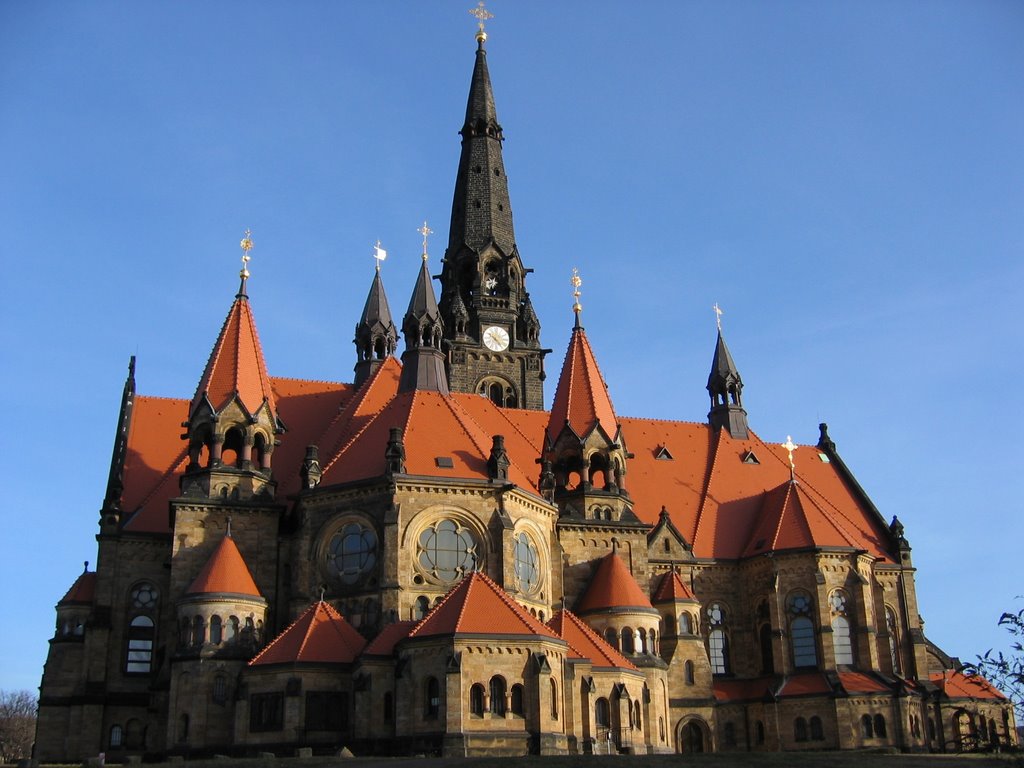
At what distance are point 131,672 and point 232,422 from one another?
11558 mm

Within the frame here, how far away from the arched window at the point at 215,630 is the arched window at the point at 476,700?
10991 millimetres

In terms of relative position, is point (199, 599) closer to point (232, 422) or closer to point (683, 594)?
point (232, 422)

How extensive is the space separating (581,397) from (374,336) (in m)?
17.9

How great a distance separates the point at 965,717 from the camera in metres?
59.7

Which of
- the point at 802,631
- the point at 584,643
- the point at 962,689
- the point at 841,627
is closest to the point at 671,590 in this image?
the point at 802,631

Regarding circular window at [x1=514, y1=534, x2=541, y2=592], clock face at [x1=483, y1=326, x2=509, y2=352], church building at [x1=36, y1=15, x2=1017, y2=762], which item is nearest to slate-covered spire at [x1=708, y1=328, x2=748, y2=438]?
church building at [x1=36, y1=15, x2=1017, y2=762]

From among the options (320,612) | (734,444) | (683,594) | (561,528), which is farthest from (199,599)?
(734,444)

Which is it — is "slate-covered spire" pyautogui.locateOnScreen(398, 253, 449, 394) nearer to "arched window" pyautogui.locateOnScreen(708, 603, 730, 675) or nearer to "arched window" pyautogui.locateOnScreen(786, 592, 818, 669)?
"arched window" pyautogui.locateOnScreen(708, 603, 730, 675)

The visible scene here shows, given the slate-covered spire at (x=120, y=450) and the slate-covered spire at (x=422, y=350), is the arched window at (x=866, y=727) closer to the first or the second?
the slate-covered spire at (x=422, y=350)

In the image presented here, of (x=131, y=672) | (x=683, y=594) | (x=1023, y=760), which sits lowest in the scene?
(x=1023, y=760)

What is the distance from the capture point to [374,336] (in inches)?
2827

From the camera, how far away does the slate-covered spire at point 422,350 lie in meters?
56.4

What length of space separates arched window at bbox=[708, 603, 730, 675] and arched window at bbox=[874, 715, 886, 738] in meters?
7.62

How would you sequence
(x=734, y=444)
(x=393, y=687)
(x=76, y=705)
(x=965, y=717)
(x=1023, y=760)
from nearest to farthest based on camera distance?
(x=1023, y=760) < (x=393, y=687) < (x=76, y=705) < (x=965, y=717) < (x=734, y=444)
